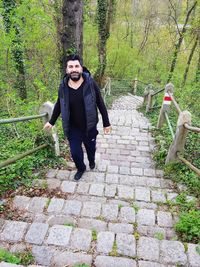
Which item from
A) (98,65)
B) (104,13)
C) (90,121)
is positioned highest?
(104,13)

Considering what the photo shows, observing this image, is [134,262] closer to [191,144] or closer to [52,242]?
[52,242]

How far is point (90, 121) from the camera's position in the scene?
3.42 metres

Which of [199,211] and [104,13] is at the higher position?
[104,13]

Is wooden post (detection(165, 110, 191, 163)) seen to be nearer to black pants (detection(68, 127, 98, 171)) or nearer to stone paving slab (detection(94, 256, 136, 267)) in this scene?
black pants (detection(68, 127, 98, 171))

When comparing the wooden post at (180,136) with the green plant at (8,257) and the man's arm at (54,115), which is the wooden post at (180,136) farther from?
the green plant at (8,257)

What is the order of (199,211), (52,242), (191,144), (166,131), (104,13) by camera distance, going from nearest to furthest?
(52,242)
(199,211)
(191,144)
(166,131)
(104,13)

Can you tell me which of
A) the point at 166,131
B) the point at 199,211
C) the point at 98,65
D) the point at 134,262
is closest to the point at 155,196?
Result: the point at 199,211

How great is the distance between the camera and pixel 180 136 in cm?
386

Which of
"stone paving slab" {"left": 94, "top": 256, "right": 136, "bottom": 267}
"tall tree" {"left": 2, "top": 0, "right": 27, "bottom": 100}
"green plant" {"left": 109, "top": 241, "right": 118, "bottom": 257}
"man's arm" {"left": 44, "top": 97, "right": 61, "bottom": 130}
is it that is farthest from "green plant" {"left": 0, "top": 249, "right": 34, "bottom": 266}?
"tall tree" {"left": 2, "top": 0, "right": 27, "bottom": 100}

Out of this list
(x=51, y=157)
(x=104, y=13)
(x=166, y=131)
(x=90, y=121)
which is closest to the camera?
(x=90, y=121)

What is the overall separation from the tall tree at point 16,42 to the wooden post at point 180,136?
252 inches

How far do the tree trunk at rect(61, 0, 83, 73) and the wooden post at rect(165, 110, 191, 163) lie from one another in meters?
3.35

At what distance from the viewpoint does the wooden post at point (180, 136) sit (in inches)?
145

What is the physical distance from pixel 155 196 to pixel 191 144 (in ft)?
5.89
